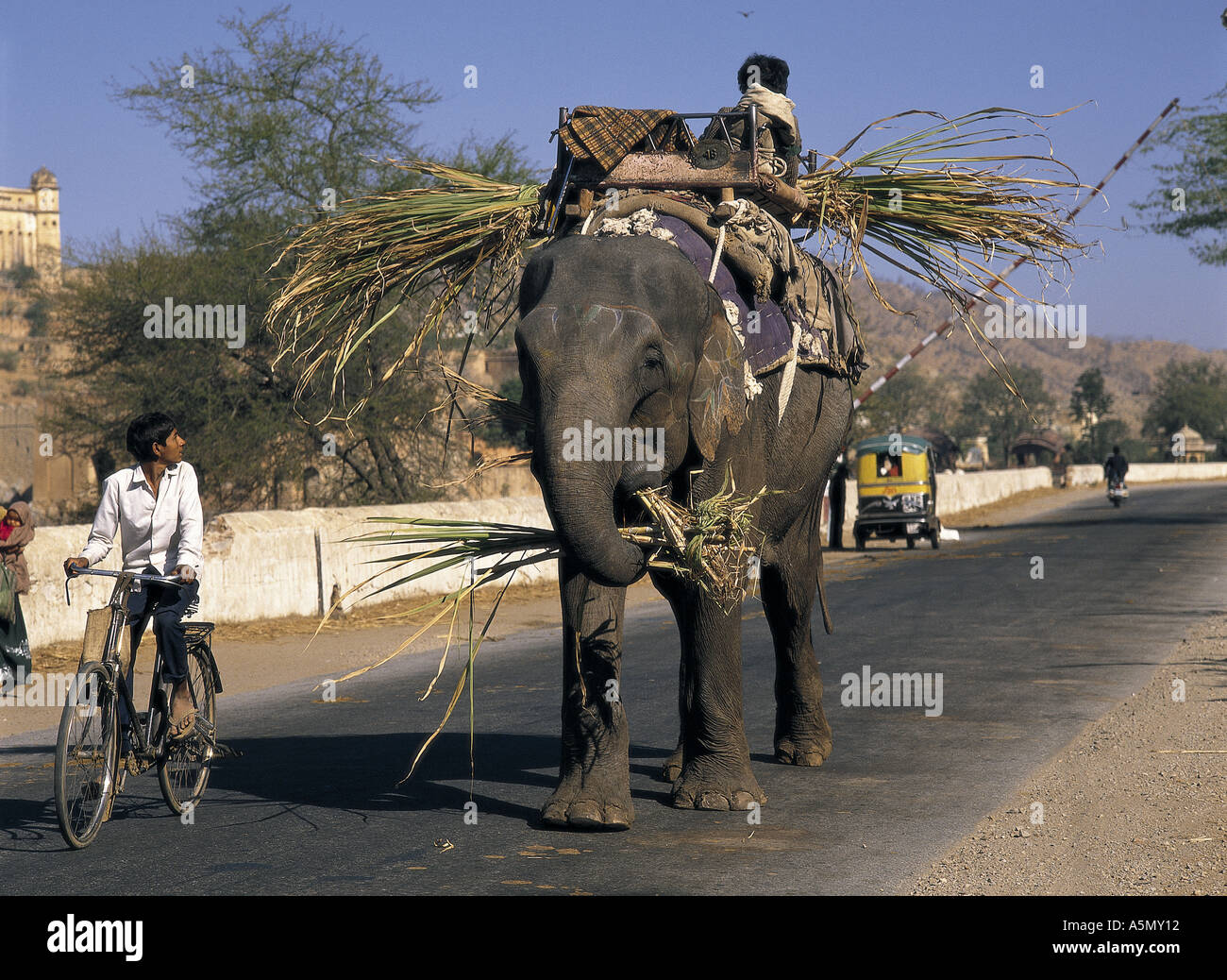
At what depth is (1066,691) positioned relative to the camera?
10.4m

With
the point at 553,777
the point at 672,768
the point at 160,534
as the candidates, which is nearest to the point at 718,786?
the point at 672,768

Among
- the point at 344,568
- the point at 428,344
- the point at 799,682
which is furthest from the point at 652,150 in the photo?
the point at 428,344

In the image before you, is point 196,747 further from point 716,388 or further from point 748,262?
point 748,262

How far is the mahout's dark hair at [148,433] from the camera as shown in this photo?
6949mm

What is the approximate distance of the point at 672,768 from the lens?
7.43 m

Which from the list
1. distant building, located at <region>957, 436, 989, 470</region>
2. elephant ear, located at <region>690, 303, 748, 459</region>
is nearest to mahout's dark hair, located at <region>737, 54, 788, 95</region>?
elephant ear, located at <region>690, 303, 748, 459</region>

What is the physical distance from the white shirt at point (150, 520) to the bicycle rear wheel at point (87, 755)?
777 mm

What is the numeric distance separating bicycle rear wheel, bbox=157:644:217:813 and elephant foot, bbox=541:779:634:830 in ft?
6.55

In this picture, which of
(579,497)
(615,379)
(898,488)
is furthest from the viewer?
(898,488)

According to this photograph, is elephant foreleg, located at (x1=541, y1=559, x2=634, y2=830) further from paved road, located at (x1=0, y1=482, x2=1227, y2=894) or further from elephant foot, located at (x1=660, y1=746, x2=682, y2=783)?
elephant foot, located at (x1=660, y1=746, x2=682, y2=783)

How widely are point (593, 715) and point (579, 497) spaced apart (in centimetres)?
136

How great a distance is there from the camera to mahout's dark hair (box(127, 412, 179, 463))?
22.8 feet

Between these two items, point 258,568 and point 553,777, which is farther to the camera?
point 258,568

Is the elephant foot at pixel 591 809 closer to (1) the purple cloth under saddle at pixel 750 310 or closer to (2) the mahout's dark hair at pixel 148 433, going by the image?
(1) the purple cloth under saddle at pixel 750 310
